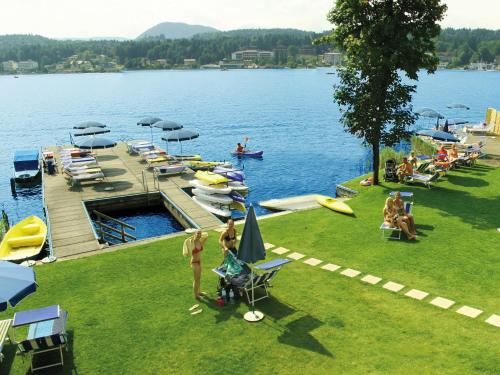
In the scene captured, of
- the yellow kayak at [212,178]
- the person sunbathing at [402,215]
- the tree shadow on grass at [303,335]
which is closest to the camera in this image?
the tree shadow on grass at [303,335]

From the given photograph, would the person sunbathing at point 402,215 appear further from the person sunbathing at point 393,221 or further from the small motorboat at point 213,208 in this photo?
the small motorboat at point 213,208

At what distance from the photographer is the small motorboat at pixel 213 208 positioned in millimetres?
27830

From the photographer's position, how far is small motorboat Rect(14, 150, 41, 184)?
135 ft

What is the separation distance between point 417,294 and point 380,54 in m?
15.3

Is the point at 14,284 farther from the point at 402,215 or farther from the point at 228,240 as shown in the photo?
the point at 402,215

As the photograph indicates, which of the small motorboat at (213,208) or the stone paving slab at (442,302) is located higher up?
the stone paving slab at (442,302)

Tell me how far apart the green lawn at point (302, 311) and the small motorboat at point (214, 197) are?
29.4 feet

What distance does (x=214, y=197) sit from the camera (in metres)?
29.0

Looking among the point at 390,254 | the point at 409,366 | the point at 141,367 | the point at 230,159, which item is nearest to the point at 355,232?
the point at 390,254

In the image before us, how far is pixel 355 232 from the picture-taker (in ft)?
63.4

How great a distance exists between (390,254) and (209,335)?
8401 millimetres

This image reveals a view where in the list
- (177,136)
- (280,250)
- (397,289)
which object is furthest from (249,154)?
(397,289)

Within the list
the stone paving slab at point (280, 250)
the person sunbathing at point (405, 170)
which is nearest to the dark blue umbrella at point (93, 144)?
the stone paving slab at point (280, 250)

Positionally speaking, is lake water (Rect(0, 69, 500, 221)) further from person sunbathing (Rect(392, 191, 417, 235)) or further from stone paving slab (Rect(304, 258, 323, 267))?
stone paving slab (Rect(304, 258, 323, 267))
